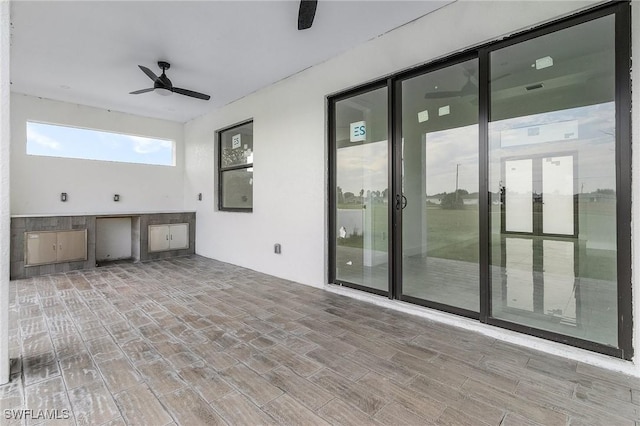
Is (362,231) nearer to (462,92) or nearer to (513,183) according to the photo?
(513,183)

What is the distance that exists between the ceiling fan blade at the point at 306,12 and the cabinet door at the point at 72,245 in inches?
197

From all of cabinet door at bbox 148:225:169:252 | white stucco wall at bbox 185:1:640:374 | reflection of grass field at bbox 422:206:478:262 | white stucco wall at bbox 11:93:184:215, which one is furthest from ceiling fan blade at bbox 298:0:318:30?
white stucco wall at bbox 11:93:184:215

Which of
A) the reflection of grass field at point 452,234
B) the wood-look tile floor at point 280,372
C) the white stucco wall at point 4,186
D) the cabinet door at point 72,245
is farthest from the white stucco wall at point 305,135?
the white stucco wall at point 4,186

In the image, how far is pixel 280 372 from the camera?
1.94m

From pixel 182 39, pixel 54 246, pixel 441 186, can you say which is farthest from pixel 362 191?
pixel 54 246

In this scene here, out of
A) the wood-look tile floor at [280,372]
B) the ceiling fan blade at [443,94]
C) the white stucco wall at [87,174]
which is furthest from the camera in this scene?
the white stucco wall at [87,174]

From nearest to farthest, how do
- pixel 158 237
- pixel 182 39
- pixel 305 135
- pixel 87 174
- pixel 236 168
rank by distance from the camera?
pixel 182 39 < pixel 305 135 < pixel 236 168 < pixel 87 174 < pixel 158 237

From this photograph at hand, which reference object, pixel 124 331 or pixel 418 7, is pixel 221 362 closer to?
pixel 124 331

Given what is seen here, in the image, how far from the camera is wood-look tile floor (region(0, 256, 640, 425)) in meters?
1.56

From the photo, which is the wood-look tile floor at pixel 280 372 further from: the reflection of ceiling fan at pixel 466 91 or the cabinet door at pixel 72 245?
the reflection of ceiling fan at pixel 466 91

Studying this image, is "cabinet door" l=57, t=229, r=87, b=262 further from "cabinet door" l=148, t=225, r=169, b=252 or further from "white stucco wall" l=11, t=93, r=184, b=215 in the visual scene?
"cabinet door" l=148, t=225, r=169, b=252

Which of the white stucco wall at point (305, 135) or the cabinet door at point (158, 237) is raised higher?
the white stucco wall at point (305, 135)

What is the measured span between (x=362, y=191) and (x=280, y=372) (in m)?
2.27

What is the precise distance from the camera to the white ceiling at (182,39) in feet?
9.16
